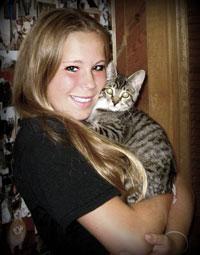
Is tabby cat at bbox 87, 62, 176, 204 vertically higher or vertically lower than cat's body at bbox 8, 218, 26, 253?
higher

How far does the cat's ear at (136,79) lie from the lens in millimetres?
1511

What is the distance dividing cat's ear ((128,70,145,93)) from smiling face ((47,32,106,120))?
0.52 metres

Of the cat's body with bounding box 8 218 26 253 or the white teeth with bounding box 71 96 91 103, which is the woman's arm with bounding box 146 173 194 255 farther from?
the cat's body with bounding box 8 218 26 253

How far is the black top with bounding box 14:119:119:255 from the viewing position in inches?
27.0

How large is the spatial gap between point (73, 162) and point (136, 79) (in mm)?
1080

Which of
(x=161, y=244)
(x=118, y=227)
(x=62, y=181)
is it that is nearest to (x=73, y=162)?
(x=62, y=181)

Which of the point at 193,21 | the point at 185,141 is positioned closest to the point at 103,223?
the point at 185,141

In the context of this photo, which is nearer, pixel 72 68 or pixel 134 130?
pixel 72 68

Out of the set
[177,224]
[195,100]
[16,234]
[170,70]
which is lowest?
[16,234]

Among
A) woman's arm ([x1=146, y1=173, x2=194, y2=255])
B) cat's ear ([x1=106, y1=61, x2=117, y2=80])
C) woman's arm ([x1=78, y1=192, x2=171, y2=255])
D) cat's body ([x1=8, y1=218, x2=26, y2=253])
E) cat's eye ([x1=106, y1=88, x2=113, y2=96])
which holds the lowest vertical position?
cat's body ([x1=8, y1=218, x2=26, y2=253])

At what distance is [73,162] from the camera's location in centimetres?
75

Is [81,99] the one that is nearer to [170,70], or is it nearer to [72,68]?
[72,68]

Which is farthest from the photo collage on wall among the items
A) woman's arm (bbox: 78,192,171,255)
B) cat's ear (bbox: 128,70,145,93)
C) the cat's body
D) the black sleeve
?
woman's arm (bbox: 78,192,171,255)

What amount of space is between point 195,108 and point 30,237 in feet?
7.04
